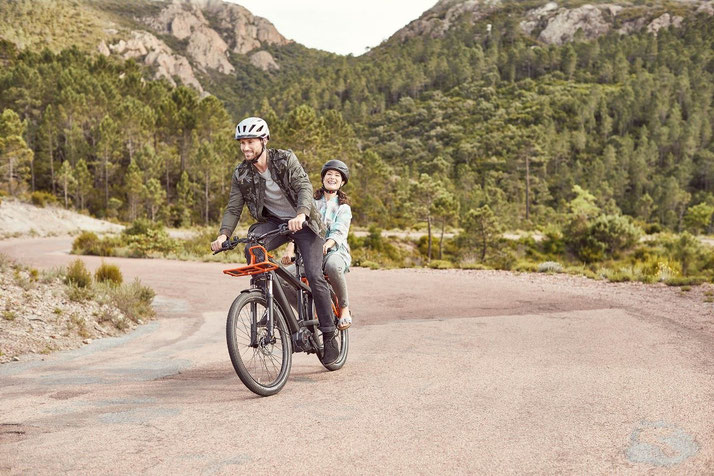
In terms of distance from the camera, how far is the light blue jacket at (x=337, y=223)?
5043mm

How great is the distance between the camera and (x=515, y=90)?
126875 millimetres

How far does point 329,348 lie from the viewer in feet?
15.9

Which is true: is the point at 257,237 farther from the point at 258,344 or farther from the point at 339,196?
the point at 339,196

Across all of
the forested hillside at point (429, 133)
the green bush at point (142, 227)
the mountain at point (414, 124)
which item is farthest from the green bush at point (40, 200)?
the green bush at point (142, 227)

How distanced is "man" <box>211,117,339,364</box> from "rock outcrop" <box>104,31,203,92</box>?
180733 mm

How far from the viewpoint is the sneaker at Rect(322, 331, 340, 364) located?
4816 millimetres

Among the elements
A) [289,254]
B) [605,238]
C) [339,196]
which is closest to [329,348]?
[289,254]

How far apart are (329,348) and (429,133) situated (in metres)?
109

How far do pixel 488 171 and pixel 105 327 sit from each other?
289 feet

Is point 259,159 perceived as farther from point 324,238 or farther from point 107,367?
point 107,367

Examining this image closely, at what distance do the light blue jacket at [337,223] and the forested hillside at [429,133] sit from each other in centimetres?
2781

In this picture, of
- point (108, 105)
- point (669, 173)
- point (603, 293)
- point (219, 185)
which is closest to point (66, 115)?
point (108, 105)

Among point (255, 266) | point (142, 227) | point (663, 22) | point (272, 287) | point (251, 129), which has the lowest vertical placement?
point (272, 287)

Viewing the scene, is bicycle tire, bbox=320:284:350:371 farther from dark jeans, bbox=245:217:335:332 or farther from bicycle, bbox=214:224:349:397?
bicycle, bbox=214:224:349:397
